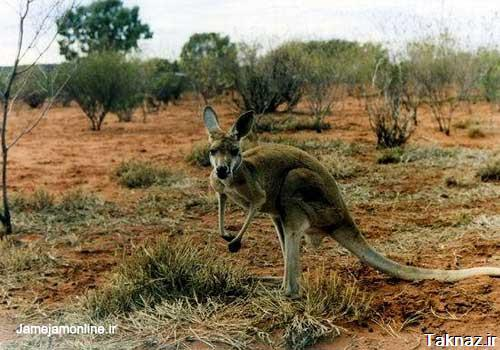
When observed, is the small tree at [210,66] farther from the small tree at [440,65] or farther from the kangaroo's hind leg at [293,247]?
the kangaroo's hind leg at [293,247]

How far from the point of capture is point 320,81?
1745 centimetres

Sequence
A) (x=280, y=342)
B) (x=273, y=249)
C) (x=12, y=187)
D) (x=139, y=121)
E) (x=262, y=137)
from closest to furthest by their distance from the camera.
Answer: (x=280, y=342) < (x=273, y=249) < (x=12, y=187) < (x=262, y=137) < (x=139, y=121)

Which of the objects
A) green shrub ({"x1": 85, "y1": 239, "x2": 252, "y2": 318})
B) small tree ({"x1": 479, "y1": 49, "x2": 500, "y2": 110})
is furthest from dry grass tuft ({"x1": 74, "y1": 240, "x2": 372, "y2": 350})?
small tree ({"x1": 479, "y1": 49, "x2": 500, "y2": 110})

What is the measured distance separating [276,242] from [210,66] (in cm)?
1664

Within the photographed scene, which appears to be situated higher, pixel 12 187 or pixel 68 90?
pixel 68 90

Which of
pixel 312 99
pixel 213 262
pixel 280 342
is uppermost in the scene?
pixel 312 99

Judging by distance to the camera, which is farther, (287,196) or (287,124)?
(287,124)

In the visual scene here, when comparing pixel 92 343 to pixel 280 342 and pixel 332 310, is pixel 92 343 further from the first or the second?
pixel 332 310

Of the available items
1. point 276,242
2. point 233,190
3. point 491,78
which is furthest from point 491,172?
point 491,78

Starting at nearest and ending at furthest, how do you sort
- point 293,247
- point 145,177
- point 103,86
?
point 293,247
point 145,177
point 103,86

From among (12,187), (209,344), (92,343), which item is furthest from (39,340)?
(12,187)

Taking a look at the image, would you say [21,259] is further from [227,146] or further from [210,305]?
[227,146]

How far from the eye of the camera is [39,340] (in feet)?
13.5

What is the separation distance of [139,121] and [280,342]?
1861 cm
